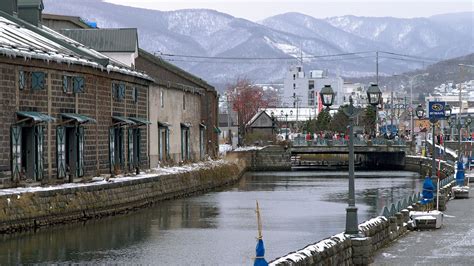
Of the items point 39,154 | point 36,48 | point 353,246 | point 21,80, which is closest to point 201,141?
point 39,154

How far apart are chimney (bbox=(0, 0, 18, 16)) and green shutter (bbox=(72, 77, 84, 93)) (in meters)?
7.65

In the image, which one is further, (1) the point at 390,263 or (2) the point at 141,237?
(2) the point at 141,237

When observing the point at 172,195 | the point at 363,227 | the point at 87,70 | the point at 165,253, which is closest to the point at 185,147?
the point at 172,195

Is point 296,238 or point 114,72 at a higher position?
point 114,72

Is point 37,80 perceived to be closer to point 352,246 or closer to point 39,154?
point 39,154

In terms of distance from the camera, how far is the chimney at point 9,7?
57188 mm

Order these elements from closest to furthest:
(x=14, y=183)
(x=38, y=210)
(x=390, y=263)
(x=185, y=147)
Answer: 1. (x=390, y=263)
2. (x=38, y=210)
3. (x=14, y=183)
4. (x=185, y=147)

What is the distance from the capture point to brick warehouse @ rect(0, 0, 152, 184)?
45062mm

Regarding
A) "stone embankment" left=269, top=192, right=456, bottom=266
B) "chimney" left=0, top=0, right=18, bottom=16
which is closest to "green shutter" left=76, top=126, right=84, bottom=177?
"chimney" left=0, top=0, right=18, bottom=16

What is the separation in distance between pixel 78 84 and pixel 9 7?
8.06 metres

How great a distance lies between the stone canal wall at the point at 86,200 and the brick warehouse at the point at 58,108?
2334 millimetres

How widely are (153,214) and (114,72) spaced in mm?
10630

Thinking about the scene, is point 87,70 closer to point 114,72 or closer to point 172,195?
point 114,72

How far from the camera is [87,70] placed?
53.4m
